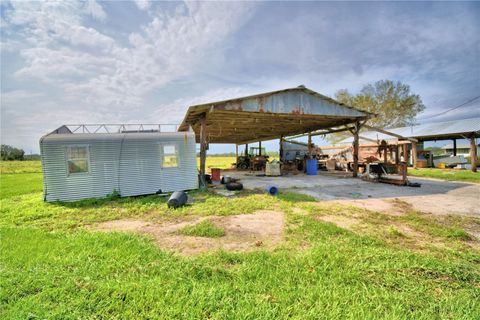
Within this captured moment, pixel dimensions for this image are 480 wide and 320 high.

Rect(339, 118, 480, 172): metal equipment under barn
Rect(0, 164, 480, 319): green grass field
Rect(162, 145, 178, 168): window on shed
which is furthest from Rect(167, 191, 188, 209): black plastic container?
Rect(339, 118, 480, 172): metal equipment under barn

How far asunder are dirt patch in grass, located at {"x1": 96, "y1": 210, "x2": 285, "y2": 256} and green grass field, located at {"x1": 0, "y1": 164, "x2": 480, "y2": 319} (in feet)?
0.82

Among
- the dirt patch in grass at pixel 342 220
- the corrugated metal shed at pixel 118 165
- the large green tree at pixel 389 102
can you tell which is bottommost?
the dirt patch in grass at pixel 342 220

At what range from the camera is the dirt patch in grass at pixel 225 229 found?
3656 mm

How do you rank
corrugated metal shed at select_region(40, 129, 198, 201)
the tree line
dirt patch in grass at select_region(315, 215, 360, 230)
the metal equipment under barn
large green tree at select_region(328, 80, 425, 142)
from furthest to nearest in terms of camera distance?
1. the tree line
2. large green tree at select_region(328, 80, 425, 142)
3. the metal equipment under barn
4. corrugated metal shed at select_region(40, 129, 198, 201)
5. dirt patch in grass at select_region(315, 215, 360, 230)

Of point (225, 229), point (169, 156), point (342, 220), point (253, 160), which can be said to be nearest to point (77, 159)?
point (169, 156)

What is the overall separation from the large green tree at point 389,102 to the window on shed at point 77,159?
3141cm

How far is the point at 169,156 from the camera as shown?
902 centimetres

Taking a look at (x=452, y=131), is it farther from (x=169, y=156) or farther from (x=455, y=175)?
(x=169, y=156)

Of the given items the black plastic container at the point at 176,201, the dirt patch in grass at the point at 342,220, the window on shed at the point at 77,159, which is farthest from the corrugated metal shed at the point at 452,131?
the window on shed at the point at 77,159

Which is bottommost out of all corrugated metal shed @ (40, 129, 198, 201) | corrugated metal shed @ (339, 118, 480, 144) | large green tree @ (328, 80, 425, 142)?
corrugated metal shed @ (40, 129, 198, 201)

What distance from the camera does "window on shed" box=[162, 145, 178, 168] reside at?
891 cm

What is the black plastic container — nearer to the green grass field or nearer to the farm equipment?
the green grass field

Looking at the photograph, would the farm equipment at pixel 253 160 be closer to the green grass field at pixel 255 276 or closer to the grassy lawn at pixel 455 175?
the grassy lawn at pixel 455 175

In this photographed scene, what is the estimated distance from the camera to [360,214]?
18.0 feet
